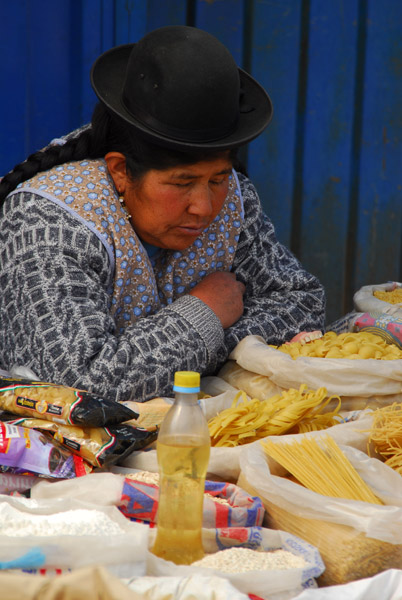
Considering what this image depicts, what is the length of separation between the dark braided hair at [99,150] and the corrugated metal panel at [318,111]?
1.88 ft

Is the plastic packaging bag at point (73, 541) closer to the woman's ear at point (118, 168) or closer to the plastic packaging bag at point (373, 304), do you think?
the woman's ear at point (118, 168)

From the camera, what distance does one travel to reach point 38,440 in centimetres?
179

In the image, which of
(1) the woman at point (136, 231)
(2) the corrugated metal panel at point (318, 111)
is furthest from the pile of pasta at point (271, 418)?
(2) the corrugated metal panel at point (318, 111)

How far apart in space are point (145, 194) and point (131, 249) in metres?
0.19

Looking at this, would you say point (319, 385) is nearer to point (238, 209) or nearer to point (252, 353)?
point (252, 353)

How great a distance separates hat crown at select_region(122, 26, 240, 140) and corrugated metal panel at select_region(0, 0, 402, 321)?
0.92 m

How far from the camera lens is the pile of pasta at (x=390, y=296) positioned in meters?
3.02

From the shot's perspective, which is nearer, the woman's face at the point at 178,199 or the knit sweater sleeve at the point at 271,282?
the woman's face at the point at 178,199

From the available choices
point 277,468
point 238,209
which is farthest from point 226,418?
point 238,209

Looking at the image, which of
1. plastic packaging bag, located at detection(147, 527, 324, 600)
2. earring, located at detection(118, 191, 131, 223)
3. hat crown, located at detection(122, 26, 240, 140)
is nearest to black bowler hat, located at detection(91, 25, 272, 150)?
hat crown, located at detection(122, 26, 240, 140)

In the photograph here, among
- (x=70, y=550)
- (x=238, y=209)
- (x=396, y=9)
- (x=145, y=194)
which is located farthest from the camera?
(x=396, y=9)

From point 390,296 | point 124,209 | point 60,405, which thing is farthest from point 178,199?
point 390,296

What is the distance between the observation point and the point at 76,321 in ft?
7.16

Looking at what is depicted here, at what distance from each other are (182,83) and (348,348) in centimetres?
90
